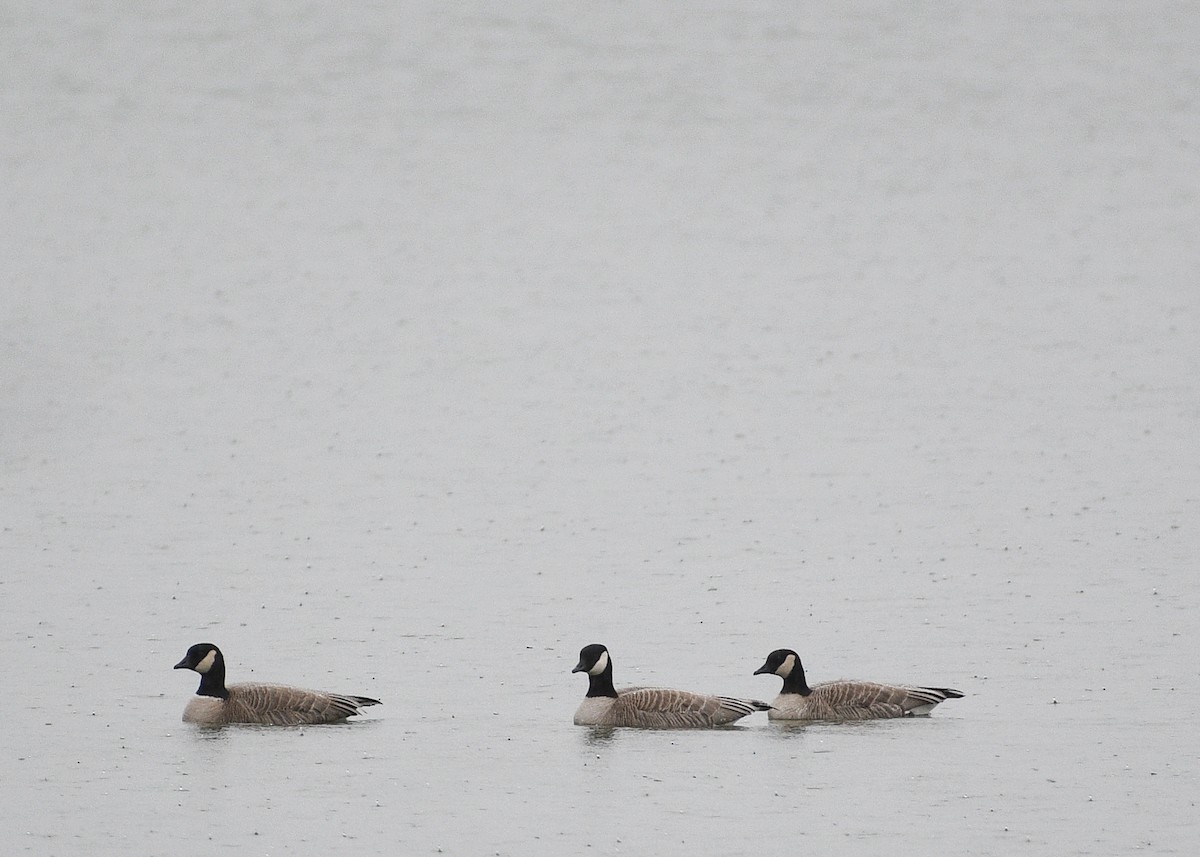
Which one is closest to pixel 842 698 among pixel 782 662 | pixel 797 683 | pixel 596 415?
pixel 797 683

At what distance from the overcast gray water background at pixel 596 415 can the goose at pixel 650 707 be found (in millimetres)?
197

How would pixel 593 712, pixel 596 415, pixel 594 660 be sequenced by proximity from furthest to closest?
1. pixel 596 415
2. pixel 594 660
3. pixel 593 712

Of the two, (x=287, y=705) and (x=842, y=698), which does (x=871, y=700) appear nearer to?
(x=842, y=698)

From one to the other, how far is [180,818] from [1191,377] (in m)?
23.9

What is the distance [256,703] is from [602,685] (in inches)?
102

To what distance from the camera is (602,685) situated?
51.7ft

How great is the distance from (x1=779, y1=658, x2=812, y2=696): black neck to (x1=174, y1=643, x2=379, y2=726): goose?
313 cm

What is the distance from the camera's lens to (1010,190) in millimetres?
51875

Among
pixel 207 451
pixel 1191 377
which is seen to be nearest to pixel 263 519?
pixel 207 451

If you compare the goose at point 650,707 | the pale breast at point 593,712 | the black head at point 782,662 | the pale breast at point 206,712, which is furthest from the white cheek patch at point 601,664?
the pale breast at point 206,712

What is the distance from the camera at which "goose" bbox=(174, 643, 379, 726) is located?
15.5m

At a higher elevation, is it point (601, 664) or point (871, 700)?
point (601, 664)

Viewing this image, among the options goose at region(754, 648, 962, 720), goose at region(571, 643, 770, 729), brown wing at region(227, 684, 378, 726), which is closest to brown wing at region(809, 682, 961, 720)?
goose at region(754, 648, 962, 720)

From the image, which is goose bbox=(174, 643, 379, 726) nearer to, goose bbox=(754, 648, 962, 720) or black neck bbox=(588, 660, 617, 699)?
black neck bbox=(588, 660, 617, 699)
